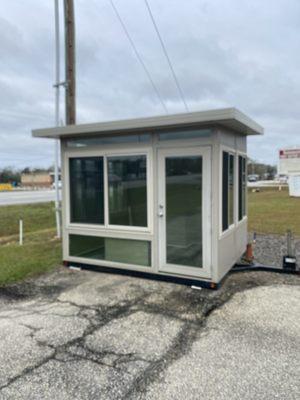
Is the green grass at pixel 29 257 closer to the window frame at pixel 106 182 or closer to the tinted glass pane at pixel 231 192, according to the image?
the window frame at pixel 106 182

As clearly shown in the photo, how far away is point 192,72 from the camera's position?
13070mm

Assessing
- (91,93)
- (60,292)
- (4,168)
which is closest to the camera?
(60,292)

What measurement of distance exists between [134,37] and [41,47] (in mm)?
3937

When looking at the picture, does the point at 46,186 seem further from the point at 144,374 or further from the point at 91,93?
the point at 144,374

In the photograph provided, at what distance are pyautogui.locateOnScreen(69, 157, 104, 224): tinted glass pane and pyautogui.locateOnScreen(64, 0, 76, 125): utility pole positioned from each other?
193cm

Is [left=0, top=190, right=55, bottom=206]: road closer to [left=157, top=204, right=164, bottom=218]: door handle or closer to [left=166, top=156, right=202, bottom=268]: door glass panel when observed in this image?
[left=157, top=204, right=164, bottom=218]: door handle

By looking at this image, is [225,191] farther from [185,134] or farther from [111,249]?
[111,249]

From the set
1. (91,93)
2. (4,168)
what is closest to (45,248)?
(91,93)

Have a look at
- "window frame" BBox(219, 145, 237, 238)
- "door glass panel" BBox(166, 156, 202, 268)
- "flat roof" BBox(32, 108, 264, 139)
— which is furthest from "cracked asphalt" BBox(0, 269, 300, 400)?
"flat roof" BBox(32, 108, 264, 139)

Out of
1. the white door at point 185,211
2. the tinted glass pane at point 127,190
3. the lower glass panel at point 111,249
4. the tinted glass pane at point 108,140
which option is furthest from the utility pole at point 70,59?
the white door at point 185,211

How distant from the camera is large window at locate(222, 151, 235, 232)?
4727 mm

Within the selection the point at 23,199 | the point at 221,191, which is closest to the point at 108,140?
the point at 221,191

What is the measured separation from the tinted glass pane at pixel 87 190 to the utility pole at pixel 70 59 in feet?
6.33

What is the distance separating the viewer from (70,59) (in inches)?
274
